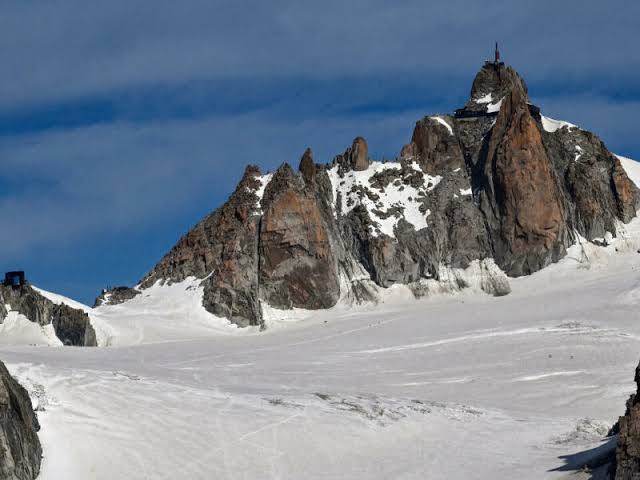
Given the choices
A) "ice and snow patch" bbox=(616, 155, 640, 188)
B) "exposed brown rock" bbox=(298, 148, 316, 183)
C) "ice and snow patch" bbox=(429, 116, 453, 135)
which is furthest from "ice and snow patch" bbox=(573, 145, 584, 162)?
"exposed brown rock" bbox=(298, 148, 316, 183)

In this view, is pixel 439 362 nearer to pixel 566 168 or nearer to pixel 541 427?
pixel 541 427

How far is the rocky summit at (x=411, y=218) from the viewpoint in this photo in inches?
A: 3223

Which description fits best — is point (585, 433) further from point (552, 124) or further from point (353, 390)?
point (552, 124)

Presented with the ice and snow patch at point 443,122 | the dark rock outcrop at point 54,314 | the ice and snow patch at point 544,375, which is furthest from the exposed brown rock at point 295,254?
the ice and snow patch at point 544,375

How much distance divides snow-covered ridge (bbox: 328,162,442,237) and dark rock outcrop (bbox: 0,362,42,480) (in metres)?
56.8

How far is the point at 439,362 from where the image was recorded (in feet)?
185

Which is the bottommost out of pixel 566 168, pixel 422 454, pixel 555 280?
pixel 422 454

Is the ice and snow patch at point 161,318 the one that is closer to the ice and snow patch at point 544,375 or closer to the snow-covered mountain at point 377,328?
the snow-covered mountain at point 377,328

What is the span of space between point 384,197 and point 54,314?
25.7 m

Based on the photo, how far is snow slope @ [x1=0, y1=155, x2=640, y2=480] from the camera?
30.3 metres

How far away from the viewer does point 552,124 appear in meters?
91.9

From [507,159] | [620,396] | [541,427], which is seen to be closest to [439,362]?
[620,396]

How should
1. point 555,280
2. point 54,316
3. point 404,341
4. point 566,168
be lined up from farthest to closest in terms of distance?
point 566,168
point 555,280
point 54,316
point 404,341

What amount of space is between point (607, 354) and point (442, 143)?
38.0m
